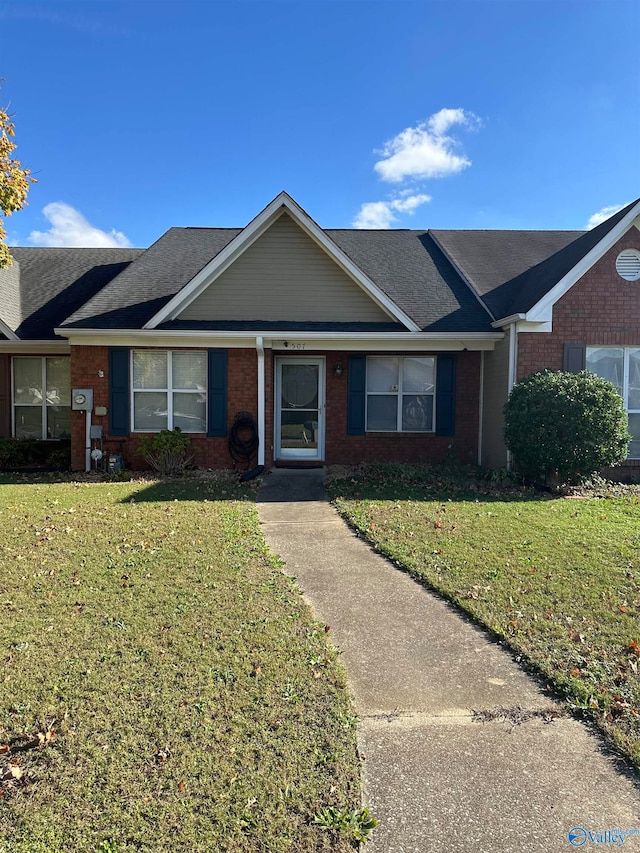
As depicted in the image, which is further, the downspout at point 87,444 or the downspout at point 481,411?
the downspout at point 481,411

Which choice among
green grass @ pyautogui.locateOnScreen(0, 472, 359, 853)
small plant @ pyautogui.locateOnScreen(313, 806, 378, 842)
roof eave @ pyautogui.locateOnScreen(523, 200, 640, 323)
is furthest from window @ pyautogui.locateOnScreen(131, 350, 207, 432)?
small plant @ pyautogui.locateOnScreen(313, 806, 378, 842)

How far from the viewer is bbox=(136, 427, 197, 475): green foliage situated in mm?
11094

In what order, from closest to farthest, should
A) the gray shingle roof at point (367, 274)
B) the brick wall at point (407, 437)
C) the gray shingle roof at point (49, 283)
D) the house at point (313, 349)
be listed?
the house at point (313, 349) → the gray shingle roof at point (367, 274) → the brick wall at point (407, 437) → the gray shingle roof at point (49, 283)

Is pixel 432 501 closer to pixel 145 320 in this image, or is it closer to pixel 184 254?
pixel 145 320

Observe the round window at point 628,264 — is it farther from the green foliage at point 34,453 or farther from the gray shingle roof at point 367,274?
the green foliage at point 34,453

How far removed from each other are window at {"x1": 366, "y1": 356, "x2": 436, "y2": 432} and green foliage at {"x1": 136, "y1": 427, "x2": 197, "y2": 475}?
409cm

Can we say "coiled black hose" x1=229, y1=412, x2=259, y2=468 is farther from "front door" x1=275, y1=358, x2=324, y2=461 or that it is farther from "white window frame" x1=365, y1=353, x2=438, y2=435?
"white window frame" x1=365, y1=353, x2=438, y2=435

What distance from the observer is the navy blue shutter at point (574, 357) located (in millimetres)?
10742

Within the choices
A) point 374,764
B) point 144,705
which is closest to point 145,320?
point 144,705

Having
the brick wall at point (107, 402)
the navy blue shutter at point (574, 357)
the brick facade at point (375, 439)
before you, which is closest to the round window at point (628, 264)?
the navy blue shutter at point (574, 357)

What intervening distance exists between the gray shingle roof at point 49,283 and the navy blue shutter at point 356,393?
6811 millimetres

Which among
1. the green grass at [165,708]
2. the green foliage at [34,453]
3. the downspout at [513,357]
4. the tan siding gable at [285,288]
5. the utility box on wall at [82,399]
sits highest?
the tan siding gable at [285,288]

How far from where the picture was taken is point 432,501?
29.5ft

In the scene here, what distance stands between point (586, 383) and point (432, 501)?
A: 337 cm
